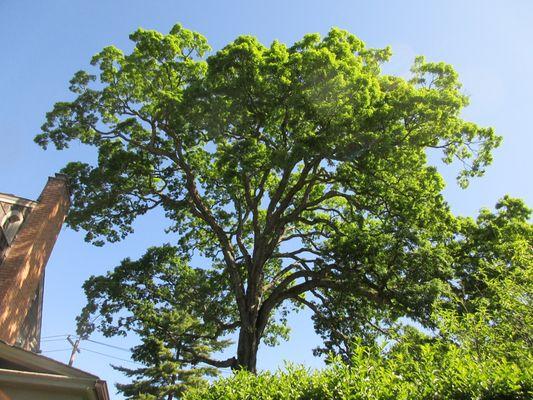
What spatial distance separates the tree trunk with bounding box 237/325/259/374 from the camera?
1494cm

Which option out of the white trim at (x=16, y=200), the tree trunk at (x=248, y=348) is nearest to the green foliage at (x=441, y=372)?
the tree trunk at (x=248, y=348)

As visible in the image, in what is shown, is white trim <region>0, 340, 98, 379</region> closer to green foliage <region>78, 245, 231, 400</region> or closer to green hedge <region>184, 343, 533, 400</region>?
green hedge <region>184, 343, 533, 400</region>

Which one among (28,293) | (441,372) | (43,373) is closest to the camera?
(441,372)

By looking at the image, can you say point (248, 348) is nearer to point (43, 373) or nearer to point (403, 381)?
point (43, 373)

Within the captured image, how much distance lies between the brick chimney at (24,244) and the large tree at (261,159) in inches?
122

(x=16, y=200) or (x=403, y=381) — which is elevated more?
(x=16, y=200)

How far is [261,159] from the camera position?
1616 cm

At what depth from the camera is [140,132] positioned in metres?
18.0

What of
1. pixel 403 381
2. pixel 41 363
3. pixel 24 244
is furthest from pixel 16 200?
pixel 403 381

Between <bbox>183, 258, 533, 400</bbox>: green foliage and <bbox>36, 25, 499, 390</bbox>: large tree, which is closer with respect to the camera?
<bbox>183, 258, 533, 400</bbox>: green foliage

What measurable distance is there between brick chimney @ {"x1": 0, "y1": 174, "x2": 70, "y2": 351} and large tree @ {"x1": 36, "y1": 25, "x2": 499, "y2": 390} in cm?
310

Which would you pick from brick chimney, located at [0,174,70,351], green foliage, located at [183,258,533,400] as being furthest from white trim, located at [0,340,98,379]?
brick chimney, located at [0,174,70,351]

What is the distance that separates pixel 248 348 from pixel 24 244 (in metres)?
8.29

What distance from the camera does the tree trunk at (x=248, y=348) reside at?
588 inches
